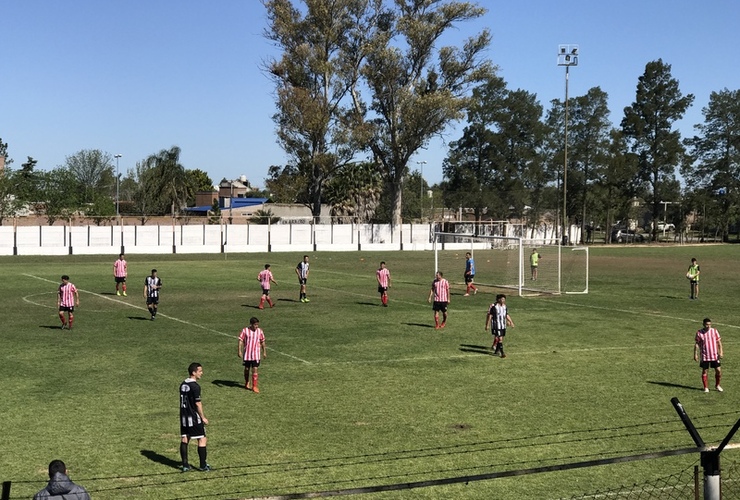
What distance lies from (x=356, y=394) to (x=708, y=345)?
27.4 ft

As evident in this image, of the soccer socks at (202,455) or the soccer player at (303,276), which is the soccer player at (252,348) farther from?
the soccer player at (303,276)

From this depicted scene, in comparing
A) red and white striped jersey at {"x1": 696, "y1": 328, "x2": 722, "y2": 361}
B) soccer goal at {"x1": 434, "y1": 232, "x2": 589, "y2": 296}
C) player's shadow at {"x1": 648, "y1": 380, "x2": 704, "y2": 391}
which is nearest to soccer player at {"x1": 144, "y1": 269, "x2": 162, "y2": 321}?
player's shadow at {"x1": 648, "y1": 380, "x2": 704, "y2": 391}

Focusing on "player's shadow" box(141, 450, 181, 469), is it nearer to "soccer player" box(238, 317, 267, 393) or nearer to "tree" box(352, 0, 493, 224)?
"soccer player" box(238, 317, 267, 393)

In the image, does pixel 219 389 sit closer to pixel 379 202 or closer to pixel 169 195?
pixel 379 202

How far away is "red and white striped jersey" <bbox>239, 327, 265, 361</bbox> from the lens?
20.7 m

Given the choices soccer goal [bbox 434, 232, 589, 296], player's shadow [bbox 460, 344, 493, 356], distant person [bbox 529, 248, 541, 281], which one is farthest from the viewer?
distant person [bbox 529, 248, 541, 281]

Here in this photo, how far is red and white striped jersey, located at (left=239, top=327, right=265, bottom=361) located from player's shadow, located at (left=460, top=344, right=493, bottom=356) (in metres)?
8.20

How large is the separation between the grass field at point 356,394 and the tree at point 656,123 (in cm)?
7674

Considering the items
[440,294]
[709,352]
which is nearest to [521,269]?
[440,294]

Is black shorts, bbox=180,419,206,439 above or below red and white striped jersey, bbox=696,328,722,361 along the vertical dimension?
below

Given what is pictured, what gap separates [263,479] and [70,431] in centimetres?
481

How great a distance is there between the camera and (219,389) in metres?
21.0

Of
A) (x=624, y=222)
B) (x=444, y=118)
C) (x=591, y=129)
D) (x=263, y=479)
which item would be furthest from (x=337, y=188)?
(x=263, y=479)

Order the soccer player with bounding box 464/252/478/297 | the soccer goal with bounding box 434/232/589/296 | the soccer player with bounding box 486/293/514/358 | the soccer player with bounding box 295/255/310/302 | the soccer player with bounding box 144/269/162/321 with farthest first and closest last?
the soccer goal with bounding box 434/232/589/296 → the soccer player with bounding box 464/252/478/297 → the soccer player with bounding box 295/255/310/302 → the soccer player with bounding box 144/269/162/321 → the soccer player with bounding box 486/293/514/358
